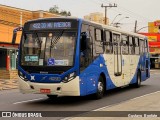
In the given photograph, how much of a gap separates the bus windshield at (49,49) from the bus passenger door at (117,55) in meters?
4.42

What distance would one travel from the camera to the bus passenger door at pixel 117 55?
17719 millimetres

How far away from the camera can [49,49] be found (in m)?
13.7

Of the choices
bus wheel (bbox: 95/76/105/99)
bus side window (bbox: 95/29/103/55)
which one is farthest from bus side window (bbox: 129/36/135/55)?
bus wheel (bbox: 95/76/105/99)

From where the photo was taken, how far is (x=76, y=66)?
1342 centimetres

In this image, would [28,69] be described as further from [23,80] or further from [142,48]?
[142,48]

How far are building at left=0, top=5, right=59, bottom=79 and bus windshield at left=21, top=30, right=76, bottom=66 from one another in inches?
764

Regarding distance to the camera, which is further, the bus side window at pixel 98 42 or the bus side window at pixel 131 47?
the bus side window at pixel 131 47

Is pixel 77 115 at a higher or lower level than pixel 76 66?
lower

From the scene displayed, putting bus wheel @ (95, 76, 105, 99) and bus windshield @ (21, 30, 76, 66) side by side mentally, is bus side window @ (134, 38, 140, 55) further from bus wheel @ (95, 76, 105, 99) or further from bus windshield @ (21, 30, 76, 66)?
bus windshield @ (21, 30, 76, 66)

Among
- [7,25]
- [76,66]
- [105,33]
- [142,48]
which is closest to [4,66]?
[7,25]

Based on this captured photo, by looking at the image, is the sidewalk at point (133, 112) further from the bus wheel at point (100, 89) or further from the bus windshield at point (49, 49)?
the bus windshield at point (49, 49)

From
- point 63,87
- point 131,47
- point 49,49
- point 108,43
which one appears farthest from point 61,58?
point 131,47

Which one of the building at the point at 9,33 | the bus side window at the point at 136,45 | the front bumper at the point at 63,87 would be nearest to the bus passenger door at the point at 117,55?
the bus side window at the point at 136,45

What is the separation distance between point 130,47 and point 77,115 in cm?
973
